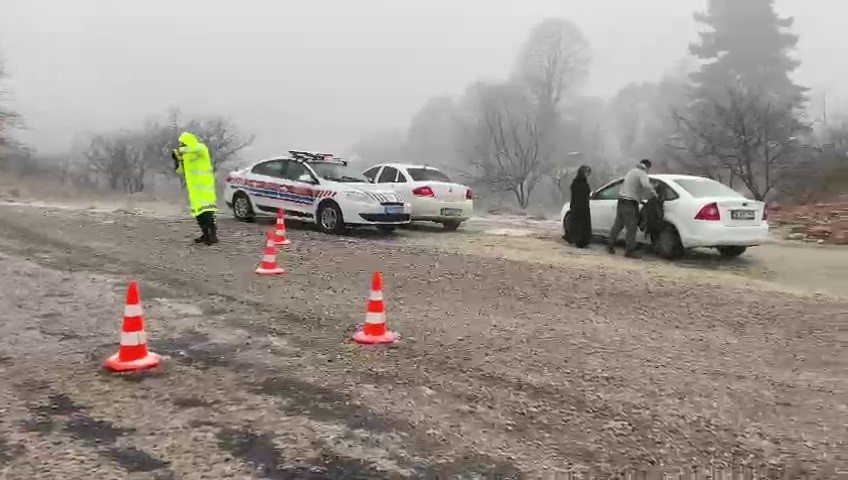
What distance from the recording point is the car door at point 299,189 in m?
12.6

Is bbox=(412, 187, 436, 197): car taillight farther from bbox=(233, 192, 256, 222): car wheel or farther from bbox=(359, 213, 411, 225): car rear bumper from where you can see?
bbox=(233, 192, 256, 222): car wheel

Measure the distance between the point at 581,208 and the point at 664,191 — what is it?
61.6 inches

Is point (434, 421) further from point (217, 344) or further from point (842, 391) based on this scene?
point (842, 391)

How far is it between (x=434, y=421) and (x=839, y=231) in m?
12.8

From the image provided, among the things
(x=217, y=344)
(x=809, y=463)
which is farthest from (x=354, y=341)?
(x=809, y=463)

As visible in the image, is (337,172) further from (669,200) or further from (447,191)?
(669,200)

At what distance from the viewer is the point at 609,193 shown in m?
12.0

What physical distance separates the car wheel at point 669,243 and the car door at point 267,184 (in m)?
6.87

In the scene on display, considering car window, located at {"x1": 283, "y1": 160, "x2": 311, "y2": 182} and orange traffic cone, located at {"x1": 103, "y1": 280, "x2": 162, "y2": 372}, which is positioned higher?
car window, located at {"x1": 283, "y1": 160, "x2": 311, "y2": 182}

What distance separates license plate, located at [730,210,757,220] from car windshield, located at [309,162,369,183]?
6403 millimetres

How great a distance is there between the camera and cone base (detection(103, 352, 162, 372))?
14.3ft


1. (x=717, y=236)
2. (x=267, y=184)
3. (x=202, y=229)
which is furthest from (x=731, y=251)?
(x=267, y=184)

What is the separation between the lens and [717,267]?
9945 millimetres

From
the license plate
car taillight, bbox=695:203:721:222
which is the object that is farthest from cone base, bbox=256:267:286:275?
the license plate
